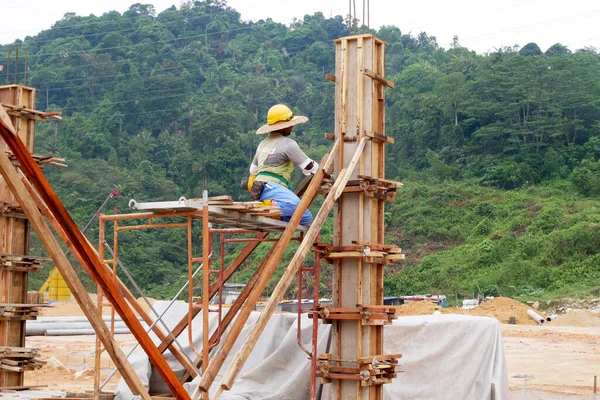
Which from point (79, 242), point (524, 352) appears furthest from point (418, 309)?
point (79, 242)

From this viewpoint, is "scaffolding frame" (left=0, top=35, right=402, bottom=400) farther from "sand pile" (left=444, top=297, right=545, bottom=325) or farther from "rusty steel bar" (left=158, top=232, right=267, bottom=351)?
"sand pile" (left=444, top=297, right=545, bottom=325)

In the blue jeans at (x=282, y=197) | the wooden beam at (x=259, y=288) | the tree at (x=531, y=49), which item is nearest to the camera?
the wooden beam at (x=259, y=288)

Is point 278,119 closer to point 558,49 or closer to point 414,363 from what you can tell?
point 414,363

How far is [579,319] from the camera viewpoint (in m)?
28.4

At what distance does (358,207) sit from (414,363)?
2042 mm

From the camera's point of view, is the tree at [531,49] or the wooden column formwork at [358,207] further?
the tree at [531,49]

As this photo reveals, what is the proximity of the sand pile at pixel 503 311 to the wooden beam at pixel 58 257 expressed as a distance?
22.8 m

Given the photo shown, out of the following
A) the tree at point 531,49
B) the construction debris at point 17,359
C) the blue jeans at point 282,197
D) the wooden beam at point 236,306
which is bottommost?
the construction debris at point 17,359

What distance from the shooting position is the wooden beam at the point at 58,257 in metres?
6.12

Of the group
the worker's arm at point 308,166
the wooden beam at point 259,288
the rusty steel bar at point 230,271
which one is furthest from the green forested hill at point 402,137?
the wooden beam at point 259,288

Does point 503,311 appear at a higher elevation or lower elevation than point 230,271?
lower

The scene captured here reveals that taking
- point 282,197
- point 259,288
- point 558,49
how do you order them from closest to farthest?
1. point 259,288
2. point 282,197
3. point 558,49

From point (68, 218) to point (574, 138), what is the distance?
163 ft

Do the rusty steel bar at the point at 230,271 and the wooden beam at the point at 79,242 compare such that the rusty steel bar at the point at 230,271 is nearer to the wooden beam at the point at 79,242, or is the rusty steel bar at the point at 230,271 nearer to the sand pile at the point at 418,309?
the wooden beam at the point at 79,242
